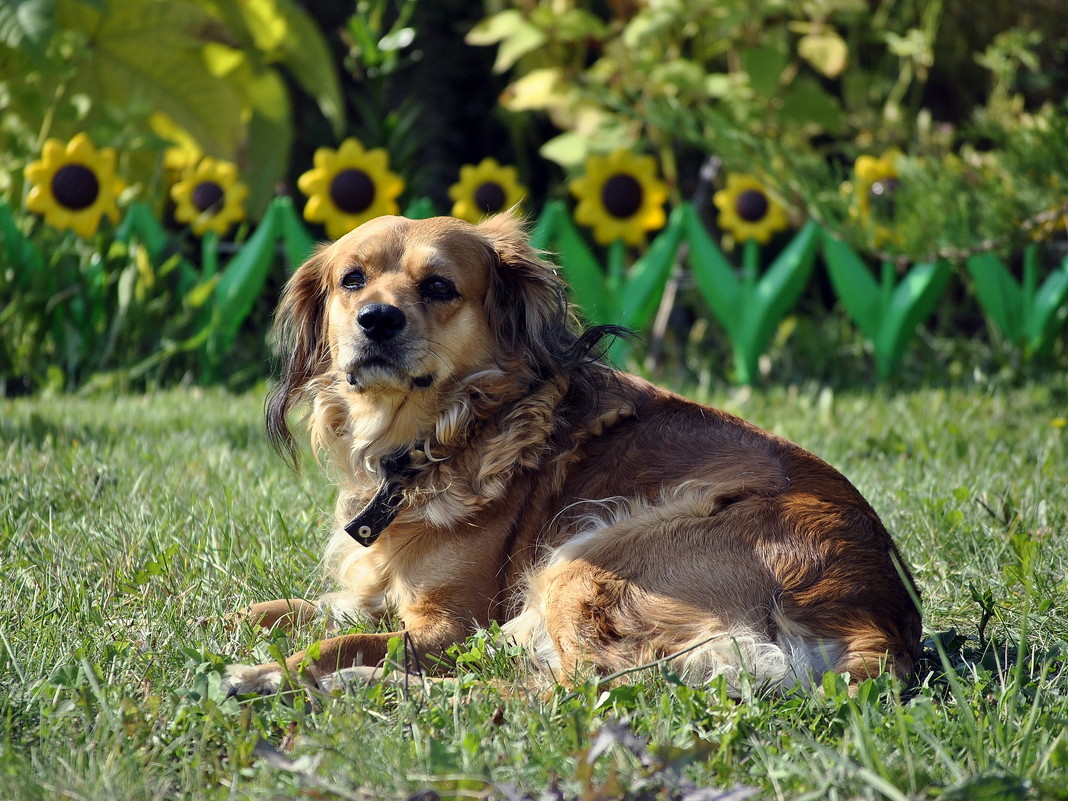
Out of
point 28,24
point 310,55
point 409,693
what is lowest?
point 409,693

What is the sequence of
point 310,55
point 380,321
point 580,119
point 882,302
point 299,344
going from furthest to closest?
point 310,55 < point 580,119 < point 882,302 < point 299,344 < point 380,321

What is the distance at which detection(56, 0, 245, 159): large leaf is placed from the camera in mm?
6203

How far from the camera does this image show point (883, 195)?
4918 millimetres

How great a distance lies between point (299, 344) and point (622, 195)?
330cm

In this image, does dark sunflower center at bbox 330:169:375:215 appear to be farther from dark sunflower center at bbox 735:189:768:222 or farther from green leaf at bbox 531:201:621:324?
dark sunflower center at bbox 735:189:768:222

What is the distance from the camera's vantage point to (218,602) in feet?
8.27

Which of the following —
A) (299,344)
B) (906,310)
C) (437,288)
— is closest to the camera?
(437,288)

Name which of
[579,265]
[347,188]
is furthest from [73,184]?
[579,265]

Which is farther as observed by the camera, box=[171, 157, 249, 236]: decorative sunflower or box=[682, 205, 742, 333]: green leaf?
box=[171, 157, 249, 236]: decorative sunflower

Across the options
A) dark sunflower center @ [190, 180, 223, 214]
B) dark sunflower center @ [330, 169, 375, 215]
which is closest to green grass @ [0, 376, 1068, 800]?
dark sunflower center @ [330, 169, 375, 215]

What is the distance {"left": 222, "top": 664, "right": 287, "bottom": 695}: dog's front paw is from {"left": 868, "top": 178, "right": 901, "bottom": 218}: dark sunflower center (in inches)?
135

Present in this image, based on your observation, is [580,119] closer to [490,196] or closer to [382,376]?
[490,196]

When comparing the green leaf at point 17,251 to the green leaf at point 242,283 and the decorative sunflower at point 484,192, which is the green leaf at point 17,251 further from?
the decorative sunflower at point 484,192

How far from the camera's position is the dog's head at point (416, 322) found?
8.30 ft
